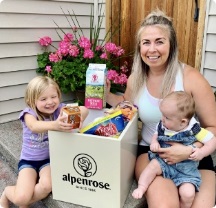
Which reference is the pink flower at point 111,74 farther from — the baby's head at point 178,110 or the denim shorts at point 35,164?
the baby's head at point 178,110

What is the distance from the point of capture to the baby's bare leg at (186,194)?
144 centimetres

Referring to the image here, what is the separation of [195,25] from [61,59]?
3.90 feet

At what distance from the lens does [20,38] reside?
2.67 m

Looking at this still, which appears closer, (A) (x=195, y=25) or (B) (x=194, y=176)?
(B) (x=194, y=176)

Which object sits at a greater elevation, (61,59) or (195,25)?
(195,25)

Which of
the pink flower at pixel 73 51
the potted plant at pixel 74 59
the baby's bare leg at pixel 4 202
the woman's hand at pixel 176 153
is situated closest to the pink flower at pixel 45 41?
the potted plant at pixel 74 59

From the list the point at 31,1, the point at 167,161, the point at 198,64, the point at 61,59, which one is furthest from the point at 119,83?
the point at 167,161

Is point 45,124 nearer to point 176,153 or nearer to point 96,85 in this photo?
point 96,85

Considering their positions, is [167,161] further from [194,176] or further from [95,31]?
[95,31]

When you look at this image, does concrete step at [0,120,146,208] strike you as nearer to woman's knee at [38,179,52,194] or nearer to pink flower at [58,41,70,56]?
woman's knee at [38,179,52,194]

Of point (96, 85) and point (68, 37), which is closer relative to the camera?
point (96, 85)

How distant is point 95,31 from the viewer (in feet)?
10.3

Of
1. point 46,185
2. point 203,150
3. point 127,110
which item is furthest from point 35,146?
point 203,150

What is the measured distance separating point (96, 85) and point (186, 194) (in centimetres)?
79
